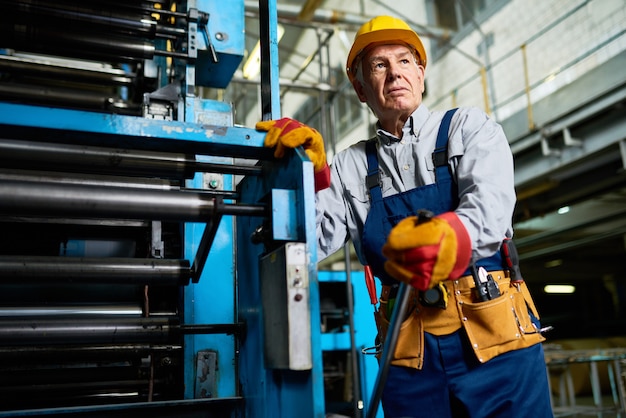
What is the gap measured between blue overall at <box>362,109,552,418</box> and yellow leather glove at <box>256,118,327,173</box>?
1.30ft

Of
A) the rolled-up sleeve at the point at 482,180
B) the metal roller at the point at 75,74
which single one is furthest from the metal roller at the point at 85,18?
the rolled-up sleeve at the point at 482,180

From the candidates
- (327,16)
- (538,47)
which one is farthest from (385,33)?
(327,16)

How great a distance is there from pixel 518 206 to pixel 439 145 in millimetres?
4988

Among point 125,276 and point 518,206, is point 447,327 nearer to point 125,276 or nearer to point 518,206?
point 125,276

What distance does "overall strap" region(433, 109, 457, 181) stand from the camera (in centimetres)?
164

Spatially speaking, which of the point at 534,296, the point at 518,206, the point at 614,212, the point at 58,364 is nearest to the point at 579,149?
the point at 518,206

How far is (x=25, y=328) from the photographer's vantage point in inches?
55.9

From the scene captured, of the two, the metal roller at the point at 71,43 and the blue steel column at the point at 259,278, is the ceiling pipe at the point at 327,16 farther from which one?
the blue steel column at the point at 259,278

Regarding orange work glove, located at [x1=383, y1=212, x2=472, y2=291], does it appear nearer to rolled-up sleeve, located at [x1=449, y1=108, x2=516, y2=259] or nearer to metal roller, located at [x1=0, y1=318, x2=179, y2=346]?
rolled-up sleeve, located at [x1=449, y1=108, x2=516, y2=259]

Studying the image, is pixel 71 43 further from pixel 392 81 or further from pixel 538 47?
pixel 538 47

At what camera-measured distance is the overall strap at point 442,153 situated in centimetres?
164

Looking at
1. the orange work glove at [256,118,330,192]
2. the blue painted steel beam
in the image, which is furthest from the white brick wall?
the blue painted steel beam

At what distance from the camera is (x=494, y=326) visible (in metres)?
1.50

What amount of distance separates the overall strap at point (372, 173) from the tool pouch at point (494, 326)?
43cm
